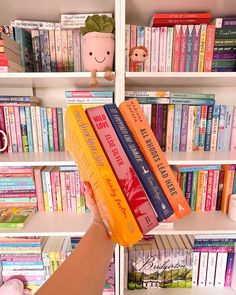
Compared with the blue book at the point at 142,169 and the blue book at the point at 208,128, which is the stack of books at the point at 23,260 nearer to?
the blue book at the point at 142,169

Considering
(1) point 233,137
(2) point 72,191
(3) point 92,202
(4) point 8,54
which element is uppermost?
(4) point 8,54

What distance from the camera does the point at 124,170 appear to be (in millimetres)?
589

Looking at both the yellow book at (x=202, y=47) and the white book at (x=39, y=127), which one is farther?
the white book at (x=39, y=127)

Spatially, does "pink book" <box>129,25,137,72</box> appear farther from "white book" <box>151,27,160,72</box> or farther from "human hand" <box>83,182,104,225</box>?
"human hand" <box>83,182,104,225</box>

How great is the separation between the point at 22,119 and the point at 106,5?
60cm

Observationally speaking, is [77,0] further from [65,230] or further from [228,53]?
[65,230]

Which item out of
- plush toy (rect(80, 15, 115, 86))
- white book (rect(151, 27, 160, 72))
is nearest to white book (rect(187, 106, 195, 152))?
white book (rect(151, 27, 160, 72))

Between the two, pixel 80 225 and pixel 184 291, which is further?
pixel 184 291

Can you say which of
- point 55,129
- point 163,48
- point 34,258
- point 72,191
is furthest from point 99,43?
point 34,258

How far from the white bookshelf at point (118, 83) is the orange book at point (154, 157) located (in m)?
0.22

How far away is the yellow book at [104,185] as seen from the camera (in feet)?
1.78

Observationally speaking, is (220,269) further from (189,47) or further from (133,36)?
(133,36)

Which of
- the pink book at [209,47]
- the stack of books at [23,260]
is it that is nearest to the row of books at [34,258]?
the stack of books at [23,260]

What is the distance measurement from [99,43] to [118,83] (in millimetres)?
168
